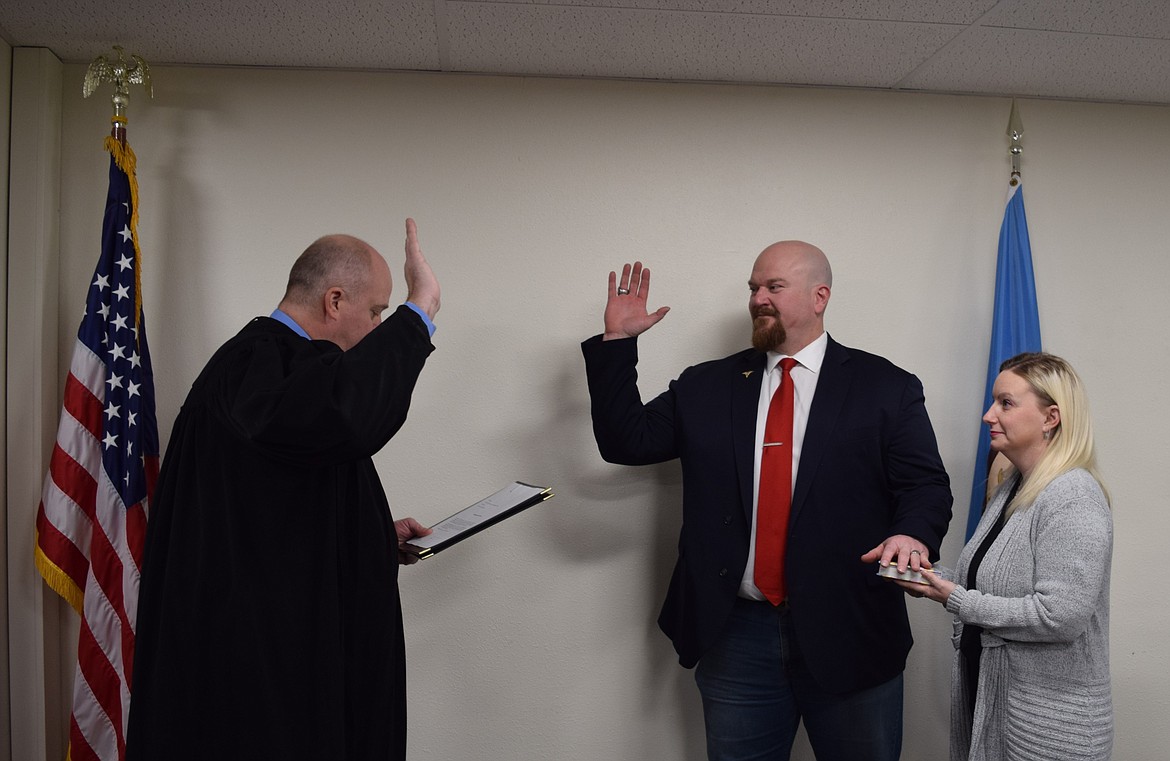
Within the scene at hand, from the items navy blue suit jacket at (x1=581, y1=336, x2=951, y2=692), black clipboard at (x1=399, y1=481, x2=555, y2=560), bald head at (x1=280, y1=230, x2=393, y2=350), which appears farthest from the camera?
navy blue suit jacket at (x1=581, y1=336, x2=951, y2=692)

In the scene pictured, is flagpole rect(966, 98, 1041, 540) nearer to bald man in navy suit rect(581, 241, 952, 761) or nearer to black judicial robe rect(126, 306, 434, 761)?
bald man in navy suit rect(581, 241, 952, 761)

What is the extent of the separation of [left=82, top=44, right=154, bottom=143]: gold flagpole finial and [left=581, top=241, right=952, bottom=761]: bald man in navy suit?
1.49 m

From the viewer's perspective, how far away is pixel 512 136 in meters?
2.99

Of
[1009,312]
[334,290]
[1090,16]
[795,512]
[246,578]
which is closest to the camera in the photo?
[246,578]

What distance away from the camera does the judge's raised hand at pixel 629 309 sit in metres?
2.57

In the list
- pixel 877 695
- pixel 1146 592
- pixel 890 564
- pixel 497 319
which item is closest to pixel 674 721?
pixel 877 695

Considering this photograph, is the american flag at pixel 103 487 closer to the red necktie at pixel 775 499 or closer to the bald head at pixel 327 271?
the bald head at pixel 327 271

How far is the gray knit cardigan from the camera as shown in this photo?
1.98 meters

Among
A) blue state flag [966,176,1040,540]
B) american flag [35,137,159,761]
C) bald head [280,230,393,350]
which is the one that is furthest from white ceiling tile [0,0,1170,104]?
bald head [280,230,393,350]

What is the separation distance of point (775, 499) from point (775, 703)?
1.83 feet

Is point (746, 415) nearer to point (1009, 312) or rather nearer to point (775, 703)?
point (775, 703)

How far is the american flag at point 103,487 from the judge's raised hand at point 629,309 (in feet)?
4.51

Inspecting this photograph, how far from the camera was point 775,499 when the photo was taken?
2.46 metres

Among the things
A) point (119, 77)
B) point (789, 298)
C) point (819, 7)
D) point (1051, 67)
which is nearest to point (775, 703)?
point (789, 298)
